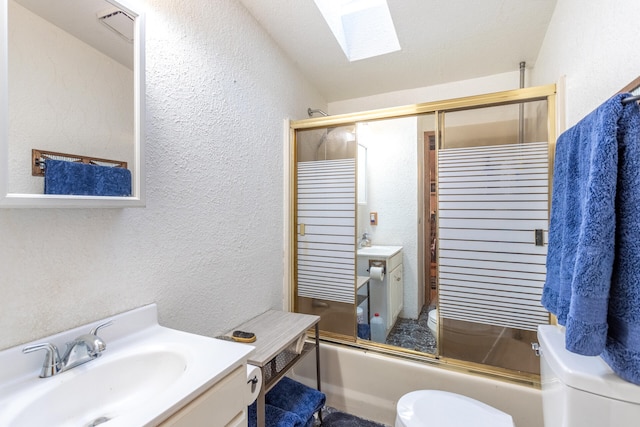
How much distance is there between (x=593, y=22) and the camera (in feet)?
3.41

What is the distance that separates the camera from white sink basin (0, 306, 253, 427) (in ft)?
2.20

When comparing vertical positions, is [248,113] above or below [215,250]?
above

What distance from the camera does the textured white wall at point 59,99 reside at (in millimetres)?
750

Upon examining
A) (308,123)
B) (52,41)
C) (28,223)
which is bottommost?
(28,223)

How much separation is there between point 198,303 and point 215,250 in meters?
0.26

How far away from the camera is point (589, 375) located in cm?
76

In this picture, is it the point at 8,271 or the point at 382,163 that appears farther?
the point at 382,163

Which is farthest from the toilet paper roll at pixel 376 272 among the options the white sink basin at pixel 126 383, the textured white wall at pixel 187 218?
the white sink basin at pixel 126 383

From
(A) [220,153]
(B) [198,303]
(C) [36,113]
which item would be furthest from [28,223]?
(A) [220,153]

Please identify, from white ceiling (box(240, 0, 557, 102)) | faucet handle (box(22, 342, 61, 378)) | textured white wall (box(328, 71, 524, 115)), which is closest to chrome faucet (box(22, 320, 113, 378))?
faucet handle (box(22, 342, 61, 378))

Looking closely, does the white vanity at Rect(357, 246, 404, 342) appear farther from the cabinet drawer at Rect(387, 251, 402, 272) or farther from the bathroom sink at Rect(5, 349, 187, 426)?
the bathroom sink at Rect(5, 349, 187, 426)

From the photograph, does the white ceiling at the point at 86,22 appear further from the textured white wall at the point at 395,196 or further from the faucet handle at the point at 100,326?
the textured white wall at the point at 395,196

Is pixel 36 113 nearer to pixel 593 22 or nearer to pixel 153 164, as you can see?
pixel 153 164

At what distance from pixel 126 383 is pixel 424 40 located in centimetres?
232
